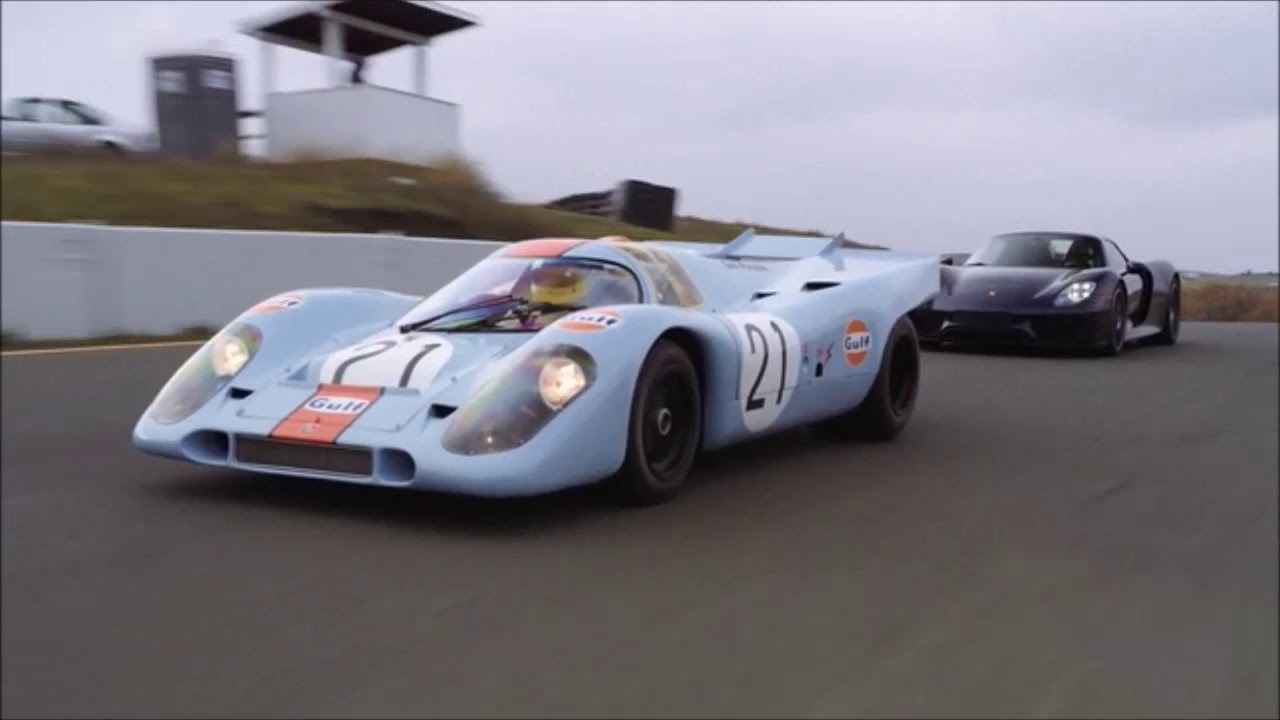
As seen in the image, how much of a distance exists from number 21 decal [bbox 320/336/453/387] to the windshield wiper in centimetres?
20

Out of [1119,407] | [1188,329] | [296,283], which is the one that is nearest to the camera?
[1119,407]

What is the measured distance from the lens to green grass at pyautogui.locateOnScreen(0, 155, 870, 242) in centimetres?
253

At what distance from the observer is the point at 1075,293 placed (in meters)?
8.70

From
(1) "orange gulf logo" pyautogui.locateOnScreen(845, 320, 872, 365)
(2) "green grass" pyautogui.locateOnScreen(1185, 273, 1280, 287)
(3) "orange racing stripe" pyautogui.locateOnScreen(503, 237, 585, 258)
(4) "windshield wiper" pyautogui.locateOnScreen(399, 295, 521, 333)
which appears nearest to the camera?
(2) "green grass" pyautogui.locateOnScreen(1185, 273, 1280, 287)

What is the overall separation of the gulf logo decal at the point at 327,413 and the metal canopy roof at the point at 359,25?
3.29 ft

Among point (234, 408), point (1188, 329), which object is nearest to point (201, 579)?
point (234, 408)

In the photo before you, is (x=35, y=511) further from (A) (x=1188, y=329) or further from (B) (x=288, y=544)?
(A) (x=1188, y=329)

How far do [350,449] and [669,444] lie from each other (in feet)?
3.62

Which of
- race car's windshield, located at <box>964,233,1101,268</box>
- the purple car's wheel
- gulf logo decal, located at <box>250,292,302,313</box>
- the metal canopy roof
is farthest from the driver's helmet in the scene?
the purple car's wheel

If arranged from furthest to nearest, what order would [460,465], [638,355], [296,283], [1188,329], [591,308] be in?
[1188,329] < [296,283] < [591,308] < [638,355] < [460,465]

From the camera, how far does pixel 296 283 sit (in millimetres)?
6688

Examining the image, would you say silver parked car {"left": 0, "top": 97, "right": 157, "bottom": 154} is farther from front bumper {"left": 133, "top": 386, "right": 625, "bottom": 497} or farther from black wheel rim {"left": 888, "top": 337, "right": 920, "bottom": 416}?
black wheel rim {"left": 888, "top": 337, "right": 920, "bottom": 416}

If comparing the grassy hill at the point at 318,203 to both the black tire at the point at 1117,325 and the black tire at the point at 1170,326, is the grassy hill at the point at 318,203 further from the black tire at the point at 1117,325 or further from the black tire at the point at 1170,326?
the black tire at the point at 1170,326

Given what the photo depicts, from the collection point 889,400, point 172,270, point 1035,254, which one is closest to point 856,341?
point 889,400
